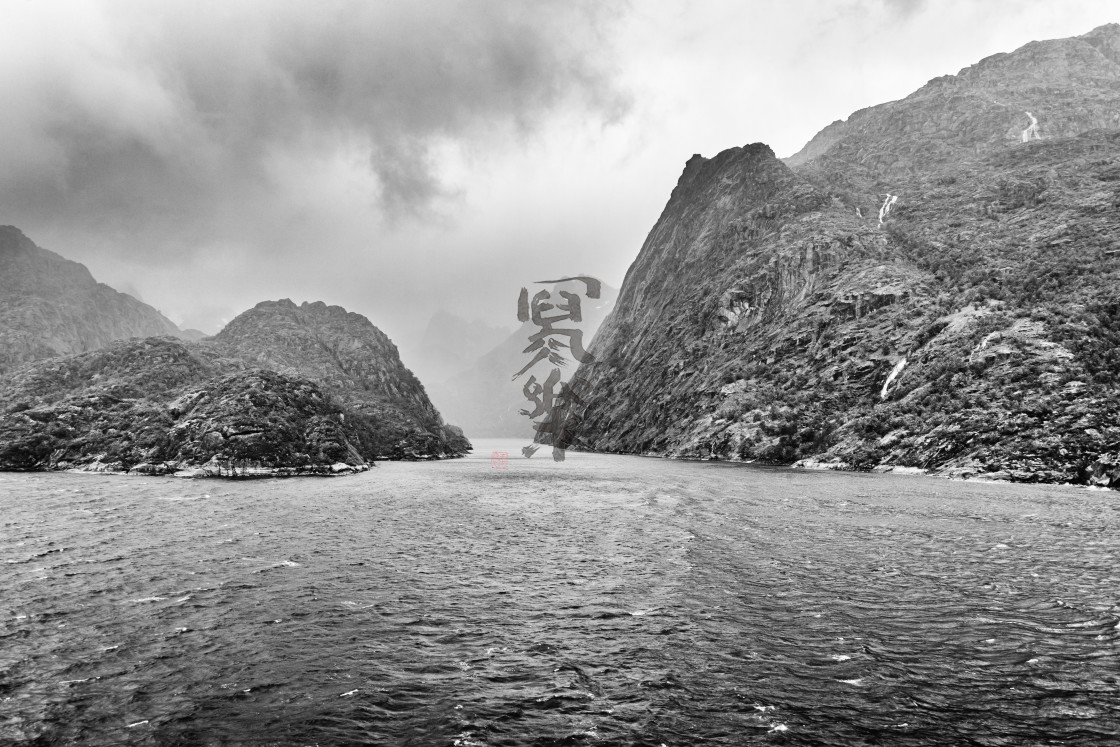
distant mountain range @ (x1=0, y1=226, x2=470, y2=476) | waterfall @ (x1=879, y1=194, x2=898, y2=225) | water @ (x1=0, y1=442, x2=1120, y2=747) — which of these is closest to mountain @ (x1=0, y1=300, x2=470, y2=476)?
distant mountain range @ (x1=0, y1=226, x2=470, y2=476)

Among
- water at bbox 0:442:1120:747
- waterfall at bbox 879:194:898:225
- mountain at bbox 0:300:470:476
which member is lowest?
water at bbox 0:442:1120:747

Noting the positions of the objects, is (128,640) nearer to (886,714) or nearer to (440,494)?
(886,714)

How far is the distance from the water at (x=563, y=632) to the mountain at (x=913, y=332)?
36.8 metres

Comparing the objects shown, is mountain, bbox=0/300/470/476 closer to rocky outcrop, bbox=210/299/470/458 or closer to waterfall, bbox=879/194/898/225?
rocky outcrop, bbox=210/299/470/458

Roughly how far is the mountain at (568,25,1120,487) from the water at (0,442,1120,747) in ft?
121

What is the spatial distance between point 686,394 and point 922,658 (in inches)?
5567

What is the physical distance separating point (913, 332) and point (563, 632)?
110 m

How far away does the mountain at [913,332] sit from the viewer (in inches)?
2749

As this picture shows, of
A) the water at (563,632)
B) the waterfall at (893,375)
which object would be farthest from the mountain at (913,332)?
the water at (563,632)

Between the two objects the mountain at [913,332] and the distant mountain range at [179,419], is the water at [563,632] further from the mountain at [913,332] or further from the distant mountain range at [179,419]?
the distant mountain range at [179,419]

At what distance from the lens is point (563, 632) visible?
59.8 ft

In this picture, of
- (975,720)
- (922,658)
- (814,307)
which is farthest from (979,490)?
(814,307)

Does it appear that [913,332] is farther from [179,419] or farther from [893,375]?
[179,419]

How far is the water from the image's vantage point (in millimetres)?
12148
